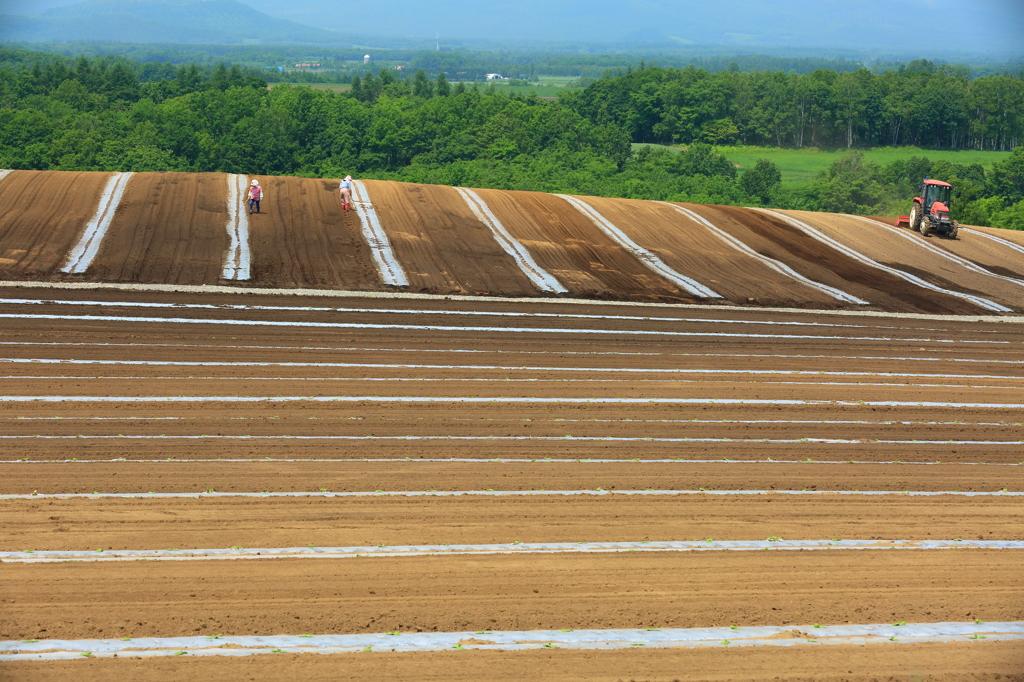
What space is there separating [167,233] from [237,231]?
6.44 ft

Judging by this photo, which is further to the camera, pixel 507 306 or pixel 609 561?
pixel 507 306

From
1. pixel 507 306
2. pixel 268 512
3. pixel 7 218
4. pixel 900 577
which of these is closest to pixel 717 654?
pixel 900 577

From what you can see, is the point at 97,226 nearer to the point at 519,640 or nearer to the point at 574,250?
the point at 574,250

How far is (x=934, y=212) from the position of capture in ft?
115

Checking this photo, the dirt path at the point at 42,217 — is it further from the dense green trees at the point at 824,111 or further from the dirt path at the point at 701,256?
the dense green trees at the point at 824,111

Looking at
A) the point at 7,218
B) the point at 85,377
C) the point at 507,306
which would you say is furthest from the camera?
the point at 7,218

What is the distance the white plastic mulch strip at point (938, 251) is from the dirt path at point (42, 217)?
28.6 metres

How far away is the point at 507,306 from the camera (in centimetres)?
2152

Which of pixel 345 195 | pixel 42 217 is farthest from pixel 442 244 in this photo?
pixel 42 217

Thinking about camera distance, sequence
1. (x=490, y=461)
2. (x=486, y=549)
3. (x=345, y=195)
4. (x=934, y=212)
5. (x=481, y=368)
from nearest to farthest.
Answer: (x=486, y=549), (x=490, y=461), (x=481, y=368), (x=345, y=195), (x=934, y=212)

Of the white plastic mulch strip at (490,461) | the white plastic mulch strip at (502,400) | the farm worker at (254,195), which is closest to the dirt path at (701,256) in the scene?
the white plastic mulch strip at (502,400)

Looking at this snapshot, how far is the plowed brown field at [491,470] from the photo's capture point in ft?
28.8

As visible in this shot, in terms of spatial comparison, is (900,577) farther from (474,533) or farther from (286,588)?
(286,588)

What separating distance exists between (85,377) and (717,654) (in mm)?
11581
